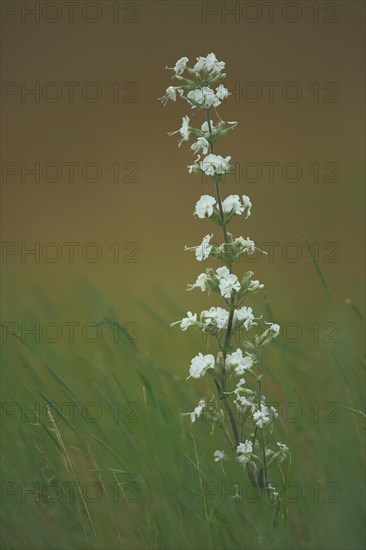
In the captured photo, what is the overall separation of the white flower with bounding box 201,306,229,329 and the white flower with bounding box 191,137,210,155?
268 millimetres

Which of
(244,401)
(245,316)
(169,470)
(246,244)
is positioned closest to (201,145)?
(246,244)

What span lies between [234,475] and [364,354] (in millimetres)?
459

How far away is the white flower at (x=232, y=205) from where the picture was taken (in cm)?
132

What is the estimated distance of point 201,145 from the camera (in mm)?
1335

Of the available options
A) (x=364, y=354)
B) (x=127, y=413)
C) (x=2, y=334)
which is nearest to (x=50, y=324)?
(x=2, y=334)

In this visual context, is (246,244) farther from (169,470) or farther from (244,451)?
(169,470)

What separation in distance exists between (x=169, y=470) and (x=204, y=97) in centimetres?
66

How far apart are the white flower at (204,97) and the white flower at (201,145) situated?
6 cm

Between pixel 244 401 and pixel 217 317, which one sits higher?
pixel 217 317

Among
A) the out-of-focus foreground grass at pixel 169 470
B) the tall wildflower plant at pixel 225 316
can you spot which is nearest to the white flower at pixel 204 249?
the tall wildflower plant at pixel 225 316

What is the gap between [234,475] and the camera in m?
1.46

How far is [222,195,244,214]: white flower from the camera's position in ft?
4.32

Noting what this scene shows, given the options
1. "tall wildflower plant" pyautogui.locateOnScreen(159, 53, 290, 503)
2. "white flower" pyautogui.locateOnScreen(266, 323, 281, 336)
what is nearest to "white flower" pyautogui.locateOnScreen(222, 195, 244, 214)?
"tall wildflower plant" pyautogui.locateOnScreen(159, 53, 290, 503)

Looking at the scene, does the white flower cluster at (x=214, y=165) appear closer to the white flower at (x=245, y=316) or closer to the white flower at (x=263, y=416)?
the white flower at (x=245, y=316)
